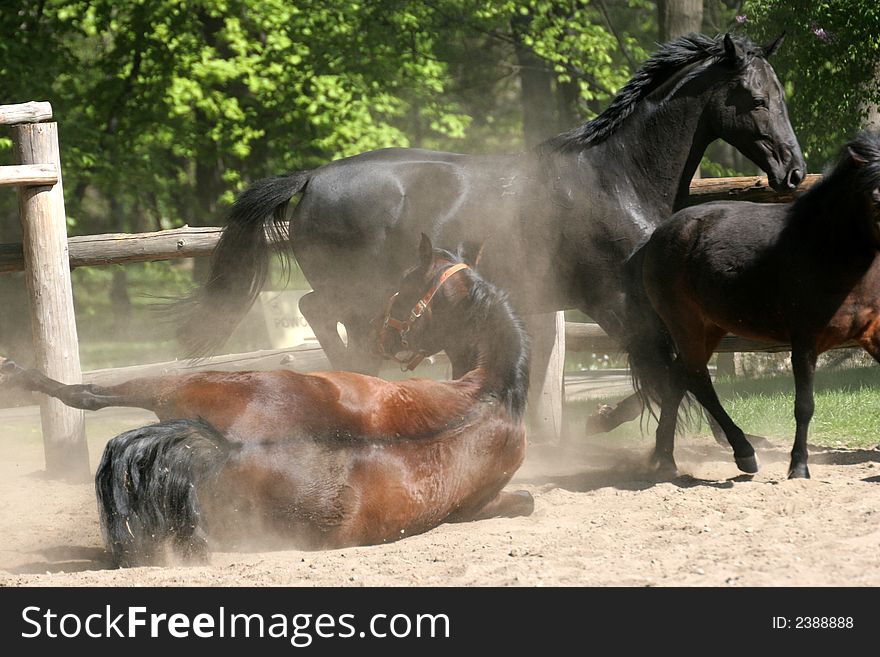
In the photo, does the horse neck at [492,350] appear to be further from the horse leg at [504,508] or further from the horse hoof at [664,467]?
the horse hoof at [664,467]

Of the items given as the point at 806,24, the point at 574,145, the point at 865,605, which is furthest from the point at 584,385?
the point at 865,605

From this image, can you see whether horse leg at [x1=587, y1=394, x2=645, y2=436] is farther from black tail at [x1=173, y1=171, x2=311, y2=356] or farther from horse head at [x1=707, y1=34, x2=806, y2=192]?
black tail at [x1=173, y1=171, x2=311, y2=356]

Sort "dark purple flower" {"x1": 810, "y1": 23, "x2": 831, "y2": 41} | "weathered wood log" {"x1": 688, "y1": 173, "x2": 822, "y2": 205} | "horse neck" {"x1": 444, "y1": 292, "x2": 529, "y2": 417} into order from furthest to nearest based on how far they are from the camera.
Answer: "dark purple flower" {"x1": 810, "y1": 23, "x2": 831, "y2": 41}
"weathered wood log" {"x1": 688, "y1": 173, "x2": 822, "y2": 205}
"horse neck" {"x1": 444, "y1": 292, "x2": 529, "y2": 417}

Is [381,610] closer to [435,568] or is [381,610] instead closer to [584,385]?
[435,568]

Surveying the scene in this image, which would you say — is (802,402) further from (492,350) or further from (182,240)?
(182,240)

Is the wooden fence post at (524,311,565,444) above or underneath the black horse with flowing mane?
underneath

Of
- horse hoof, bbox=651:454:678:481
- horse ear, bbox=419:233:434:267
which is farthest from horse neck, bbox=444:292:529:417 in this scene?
horse hoof, bbox=651:454:678:481

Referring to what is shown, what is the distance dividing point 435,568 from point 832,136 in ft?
25.8

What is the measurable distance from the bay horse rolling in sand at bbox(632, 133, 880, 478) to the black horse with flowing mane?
1.38 feet

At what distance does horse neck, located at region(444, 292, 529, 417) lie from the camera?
4.52 metres

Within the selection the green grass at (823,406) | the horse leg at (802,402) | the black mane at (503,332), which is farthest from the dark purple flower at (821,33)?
the black mane at (503,332)

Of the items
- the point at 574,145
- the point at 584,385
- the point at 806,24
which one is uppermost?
the point at 806,24

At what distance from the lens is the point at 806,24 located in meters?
9.45

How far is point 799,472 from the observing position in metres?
4.96
